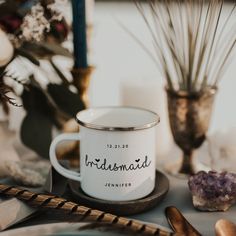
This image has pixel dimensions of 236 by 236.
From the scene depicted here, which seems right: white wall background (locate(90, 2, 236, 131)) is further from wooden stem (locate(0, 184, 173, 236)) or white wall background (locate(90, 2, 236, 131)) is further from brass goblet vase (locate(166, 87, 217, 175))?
wooden stem (locate(0, 184, 173, 236))

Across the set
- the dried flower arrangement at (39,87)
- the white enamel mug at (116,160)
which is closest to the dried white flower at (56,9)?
the dried flower arrangement at (39,87)

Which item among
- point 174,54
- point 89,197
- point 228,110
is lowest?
point 228,110

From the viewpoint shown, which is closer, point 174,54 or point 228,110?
point 174,54

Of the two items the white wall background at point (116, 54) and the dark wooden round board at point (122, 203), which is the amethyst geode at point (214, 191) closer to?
the dark wooden round board at point (122, 203)

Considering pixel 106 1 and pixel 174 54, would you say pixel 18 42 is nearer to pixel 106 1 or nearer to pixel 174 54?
pixel 174 54

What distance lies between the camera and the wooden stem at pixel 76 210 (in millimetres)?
391

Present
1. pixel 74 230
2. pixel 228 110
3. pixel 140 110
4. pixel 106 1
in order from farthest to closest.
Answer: pixel 106 1 < pixel 228 110 < pixel 140 110 < pixel 74 230

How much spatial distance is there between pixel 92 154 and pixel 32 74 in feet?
0.63

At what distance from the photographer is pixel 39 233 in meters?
0.38

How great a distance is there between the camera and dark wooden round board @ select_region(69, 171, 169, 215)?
45cm

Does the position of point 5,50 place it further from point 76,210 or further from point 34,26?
point 76,210

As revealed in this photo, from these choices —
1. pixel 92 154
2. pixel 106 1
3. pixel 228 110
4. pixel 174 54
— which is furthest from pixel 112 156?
pixel 106 1

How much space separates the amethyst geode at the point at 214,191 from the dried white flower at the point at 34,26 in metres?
0.25

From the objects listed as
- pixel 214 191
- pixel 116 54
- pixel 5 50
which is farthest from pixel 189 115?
pixel 116 54
